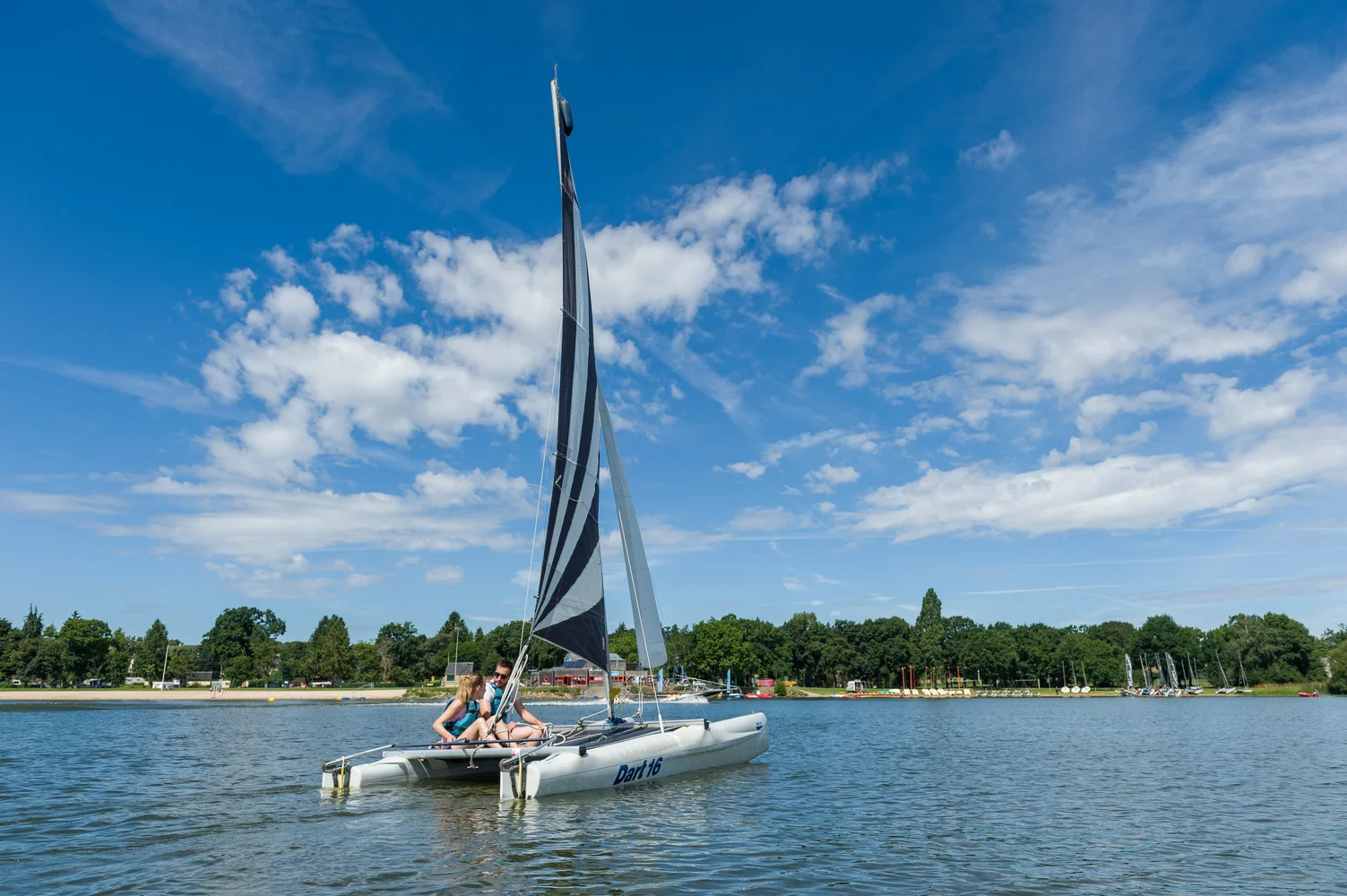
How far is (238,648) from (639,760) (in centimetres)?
16273

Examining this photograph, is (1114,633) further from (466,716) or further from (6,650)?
(6,650)

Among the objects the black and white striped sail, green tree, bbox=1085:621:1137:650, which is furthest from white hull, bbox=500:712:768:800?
green tree, bbox=1085:621:1137:650

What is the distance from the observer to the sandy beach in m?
92.9

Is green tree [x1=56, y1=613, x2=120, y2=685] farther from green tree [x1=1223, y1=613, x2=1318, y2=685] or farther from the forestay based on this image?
green tree [x1=1223, y1=613, x2=1318, y2=685]

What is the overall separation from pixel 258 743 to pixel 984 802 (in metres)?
31.6

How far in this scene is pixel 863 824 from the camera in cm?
1662

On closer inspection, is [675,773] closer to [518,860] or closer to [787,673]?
[518,860]

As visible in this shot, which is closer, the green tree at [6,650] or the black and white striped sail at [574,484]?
the black and white striped sail at [574,484]

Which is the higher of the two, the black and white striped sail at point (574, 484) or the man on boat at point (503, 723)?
the black and white striped sail at point (574, 484)

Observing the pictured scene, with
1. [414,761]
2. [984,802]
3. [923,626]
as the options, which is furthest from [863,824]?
[923,626]

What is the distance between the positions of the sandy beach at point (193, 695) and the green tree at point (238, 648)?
91.0ft

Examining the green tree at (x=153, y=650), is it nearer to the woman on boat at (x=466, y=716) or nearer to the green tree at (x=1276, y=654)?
the woman on boat at (x=466, y=716)

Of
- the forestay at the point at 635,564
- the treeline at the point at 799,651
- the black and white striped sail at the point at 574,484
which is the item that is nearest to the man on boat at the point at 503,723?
the black and white striped sail at the point at 574,484

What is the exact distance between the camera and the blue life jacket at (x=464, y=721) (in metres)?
20.2
